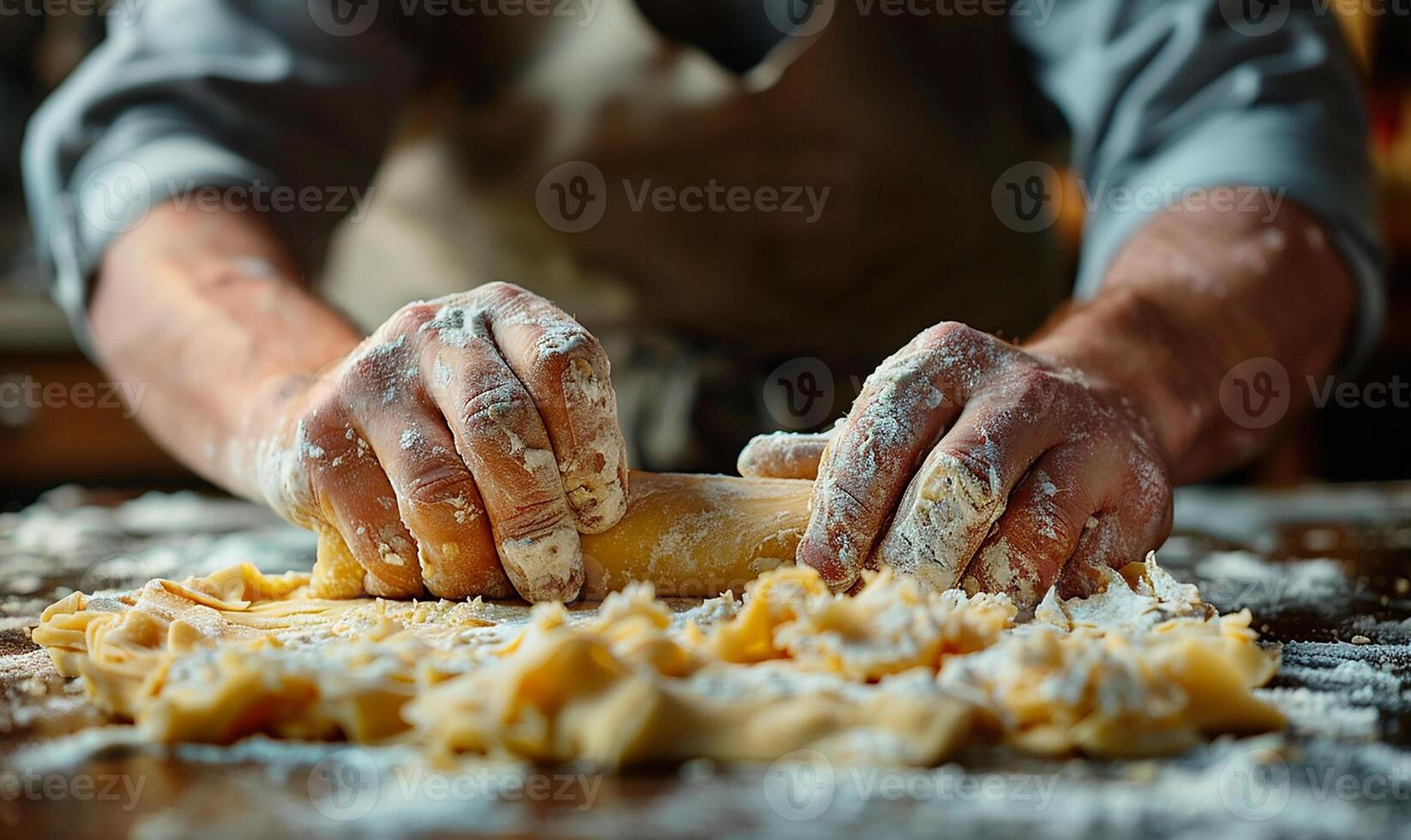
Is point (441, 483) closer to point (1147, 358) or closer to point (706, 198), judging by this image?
point (1147, 358)

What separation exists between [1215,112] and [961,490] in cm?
100

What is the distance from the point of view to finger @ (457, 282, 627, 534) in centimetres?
87

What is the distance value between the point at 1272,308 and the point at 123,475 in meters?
2.94

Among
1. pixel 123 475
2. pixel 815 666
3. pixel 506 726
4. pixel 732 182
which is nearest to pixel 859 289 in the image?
pixel 732 182

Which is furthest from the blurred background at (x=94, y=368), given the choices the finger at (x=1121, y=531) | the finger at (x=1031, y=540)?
the finger at (x=1031, y=540)

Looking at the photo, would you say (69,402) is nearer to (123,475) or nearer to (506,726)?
(123,475)

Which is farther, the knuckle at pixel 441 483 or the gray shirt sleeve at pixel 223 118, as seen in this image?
the gray shirt sleeve at pixel 223 118

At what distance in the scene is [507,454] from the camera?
87 centimetres

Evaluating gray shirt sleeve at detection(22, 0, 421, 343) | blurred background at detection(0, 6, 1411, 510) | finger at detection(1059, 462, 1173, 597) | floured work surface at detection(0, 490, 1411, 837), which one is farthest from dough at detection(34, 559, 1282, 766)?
blurred background at detection(0, 6, 1411, 510)

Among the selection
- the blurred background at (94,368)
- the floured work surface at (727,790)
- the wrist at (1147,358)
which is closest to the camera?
the floured work surface at (727,790)

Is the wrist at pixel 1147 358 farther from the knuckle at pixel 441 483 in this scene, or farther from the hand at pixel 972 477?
the knuckle at pixel 441 483

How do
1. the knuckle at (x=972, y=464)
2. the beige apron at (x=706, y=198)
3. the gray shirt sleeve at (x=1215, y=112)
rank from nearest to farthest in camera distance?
the knuckle at (x=972, y=464) → the gray shirt sleeve at (x=1215, y=112) → the beige apron at (x=706, y=198)

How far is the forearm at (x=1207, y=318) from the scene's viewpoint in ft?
3.95

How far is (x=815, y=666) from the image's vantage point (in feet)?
2.29
